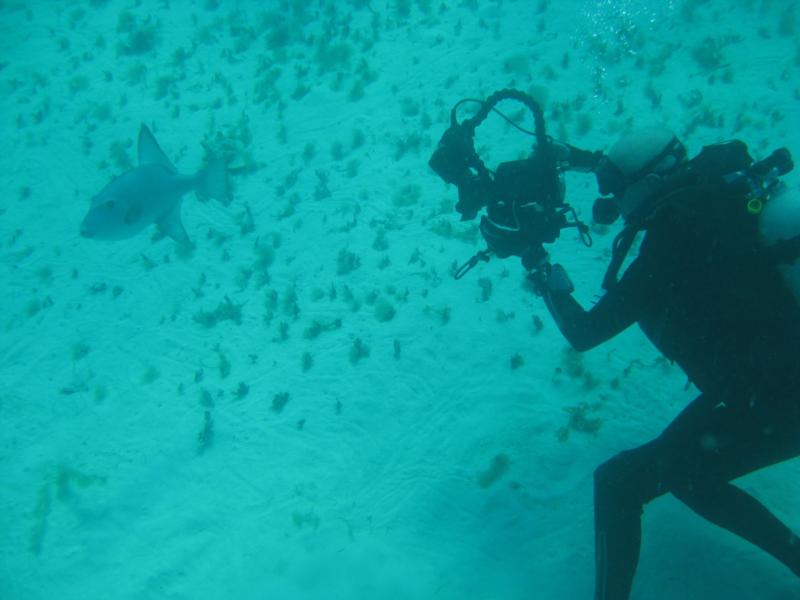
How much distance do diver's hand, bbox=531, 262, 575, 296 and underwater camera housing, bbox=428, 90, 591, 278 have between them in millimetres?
69

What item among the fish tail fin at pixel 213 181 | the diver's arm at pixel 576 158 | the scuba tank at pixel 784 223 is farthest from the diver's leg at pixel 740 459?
the fish tail fin at pixel 213 181

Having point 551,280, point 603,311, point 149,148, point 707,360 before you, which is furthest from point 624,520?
point 149,148

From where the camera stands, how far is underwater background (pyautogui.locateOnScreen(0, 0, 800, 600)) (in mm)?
4066

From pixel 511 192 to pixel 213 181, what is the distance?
424 cm

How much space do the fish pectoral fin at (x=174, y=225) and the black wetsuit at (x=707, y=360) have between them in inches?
189

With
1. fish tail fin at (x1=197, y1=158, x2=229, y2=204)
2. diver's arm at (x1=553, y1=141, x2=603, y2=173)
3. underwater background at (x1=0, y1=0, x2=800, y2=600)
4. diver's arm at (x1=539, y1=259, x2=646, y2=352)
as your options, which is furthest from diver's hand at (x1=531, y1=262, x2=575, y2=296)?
fish tail fin at (x1=197, y1=158, x2=229, y2=204)

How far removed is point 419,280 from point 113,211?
3494 millimetres

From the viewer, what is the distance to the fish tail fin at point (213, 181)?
593 centimetres

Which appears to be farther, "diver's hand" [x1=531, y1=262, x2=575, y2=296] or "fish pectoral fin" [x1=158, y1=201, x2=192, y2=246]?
"fish pectoral fin" [x1=158, y1=201, x2=192, y2=246]

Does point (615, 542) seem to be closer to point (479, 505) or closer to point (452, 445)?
point (479, 505)

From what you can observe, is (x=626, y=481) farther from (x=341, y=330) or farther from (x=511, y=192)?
(x=341, y=330)

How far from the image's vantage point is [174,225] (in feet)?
19.9

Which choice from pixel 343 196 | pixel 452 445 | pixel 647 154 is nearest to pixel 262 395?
pixel 452 445

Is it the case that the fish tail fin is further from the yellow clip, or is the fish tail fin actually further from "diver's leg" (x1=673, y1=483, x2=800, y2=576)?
"diver's leg" (x1=673, y1=483, x2=800, y2=576)
